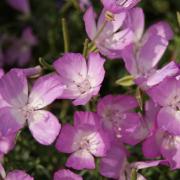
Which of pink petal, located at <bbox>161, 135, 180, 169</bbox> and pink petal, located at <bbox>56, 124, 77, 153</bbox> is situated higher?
pink petal, located at <bbox>56, 124, 77, 153</bbox>

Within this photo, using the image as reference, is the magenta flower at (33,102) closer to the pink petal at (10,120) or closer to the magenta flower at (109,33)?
the pink petal at (10,120)

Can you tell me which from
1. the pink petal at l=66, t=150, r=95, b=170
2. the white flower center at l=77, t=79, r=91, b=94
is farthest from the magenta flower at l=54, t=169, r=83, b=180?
the white flower center at l=77, t=79, r=91, b=94

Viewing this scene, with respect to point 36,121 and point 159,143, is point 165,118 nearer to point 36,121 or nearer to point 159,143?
point 159,143

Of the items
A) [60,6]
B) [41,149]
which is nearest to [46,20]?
[60,6]

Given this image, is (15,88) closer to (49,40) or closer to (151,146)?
(151,146)

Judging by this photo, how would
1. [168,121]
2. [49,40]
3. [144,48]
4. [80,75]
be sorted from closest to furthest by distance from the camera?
[168,121], [80,75], [144,48], [49,40]

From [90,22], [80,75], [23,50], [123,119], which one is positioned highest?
[90,22]

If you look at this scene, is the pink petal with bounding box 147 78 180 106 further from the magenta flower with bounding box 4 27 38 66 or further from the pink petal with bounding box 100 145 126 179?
the magenta flower with bounding box 4 27 38 66

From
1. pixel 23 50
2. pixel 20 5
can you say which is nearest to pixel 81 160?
pixel 23 50
